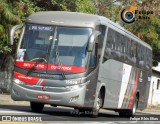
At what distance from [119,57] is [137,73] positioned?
3608 millimetres

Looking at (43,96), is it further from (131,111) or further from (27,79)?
(131,111)

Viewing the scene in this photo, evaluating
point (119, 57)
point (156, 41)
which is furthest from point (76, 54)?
point (156, 41)

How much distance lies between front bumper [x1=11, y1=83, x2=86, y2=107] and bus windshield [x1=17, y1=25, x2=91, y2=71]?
82cm

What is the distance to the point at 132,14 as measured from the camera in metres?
43.8

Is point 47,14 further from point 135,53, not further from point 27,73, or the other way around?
point 135,53

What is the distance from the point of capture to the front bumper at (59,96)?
56.4 ft

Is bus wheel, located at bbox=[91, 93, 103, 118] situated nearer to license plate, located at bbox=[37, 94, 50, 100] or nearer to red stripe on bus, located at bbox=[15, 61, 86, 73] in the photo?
red stripe on bus, located at bbox=[15, 61, 86, 73]

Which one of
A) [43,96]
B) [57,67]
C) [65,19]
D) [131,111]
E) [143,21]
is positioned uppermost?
[143,21]

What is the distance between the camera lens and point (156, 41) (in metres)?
44.2

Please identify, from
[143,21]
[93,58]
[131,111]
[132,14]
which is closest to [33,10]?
[131,111]

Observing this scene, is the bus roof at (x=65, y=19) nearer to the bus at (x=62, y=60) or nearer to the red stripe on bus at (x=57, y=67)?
the bus at (x=62, y=60)

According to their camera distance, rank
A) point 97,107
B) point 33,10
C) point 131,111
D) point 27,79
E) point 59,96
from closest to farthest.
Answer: point 59,96 → point 27,79 → point 97,107 → point 131,111 → point 33,10

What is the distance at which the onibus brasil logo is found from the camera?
143 feet

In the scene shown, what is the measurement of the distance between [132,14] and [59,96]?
90.3 feet
